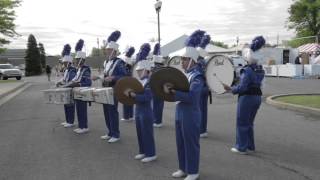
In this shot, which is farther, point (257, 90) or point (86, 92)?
point (86, 92)

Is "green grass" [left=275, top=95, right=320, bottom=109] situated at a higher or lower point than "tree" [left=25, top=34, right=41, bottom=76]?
lower

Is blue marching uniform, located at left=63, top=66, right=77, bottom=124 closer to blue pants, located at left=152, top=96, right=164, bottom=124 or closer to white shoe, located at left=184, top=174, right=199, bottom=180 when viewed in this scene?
blue pants, located at left=152, top=96, right=164, bottom=124

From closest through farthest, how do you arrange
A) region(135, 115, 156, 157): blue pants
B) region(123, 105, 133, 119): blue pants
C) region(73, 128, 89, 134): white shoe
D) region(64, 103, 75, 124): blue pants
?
1. region(135, 115, 156, 157): blue pants
2. region(73, 128, 89, 134): white shoe
3. region(64, 103, 75, 124): blue pants
4. region(123, 105, 133, 119): blue pants

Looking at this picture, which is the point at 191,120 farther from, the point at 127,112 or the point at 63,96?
the point at 127,112

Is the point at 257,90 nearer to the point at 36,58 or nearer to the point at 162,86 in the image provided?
the point at 162,86

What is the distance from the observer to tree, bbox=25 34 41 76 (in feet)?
224

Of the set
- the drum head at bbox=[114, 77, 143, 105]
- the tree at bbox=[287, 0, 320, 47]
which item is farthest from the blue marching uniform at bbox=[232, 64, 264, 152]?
the tree at bbox=[287, 0, 320, 47]

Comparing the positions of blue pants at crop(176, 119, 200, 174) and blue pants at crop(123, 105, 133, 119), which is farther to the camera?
blue pants at crop(123, 105, 133, 119)

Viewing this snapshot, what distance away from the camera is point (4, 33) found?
38.9 m

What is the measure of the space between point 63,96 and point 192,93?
5427 millimetres

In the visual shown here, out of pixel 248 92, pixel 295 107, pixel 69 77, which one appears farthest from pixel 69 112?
pixel 295 107

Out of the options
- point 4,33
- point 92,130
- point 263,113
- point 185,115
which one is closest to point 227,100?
point 263,113

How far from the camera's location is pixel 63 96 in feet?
36.6

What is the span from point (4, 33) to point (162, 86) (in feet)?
115
